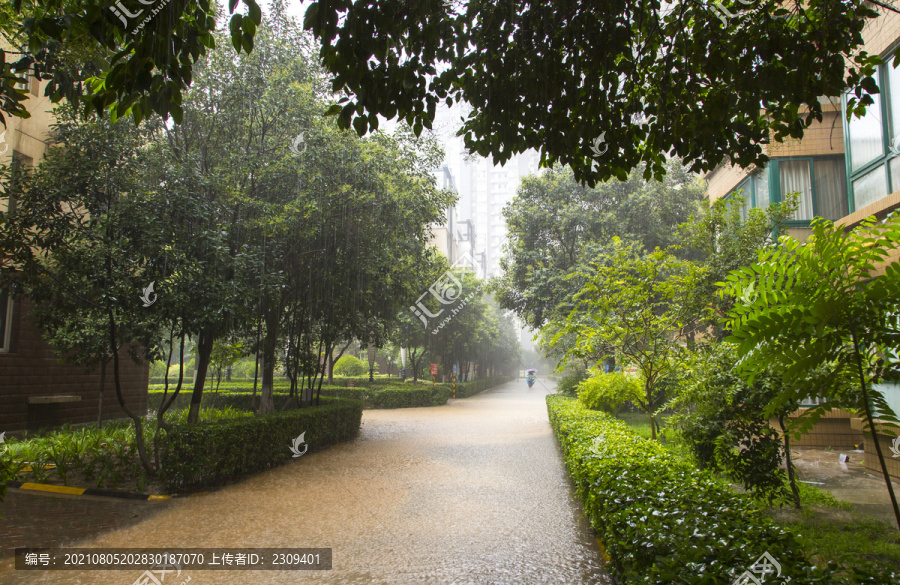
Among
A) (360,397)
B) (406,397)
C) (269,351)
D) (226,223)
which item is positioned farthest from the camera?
(406,397)

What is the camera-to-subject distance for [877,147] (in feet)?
30.1

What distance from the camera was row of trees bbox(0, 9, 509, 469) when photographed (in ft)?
23.6

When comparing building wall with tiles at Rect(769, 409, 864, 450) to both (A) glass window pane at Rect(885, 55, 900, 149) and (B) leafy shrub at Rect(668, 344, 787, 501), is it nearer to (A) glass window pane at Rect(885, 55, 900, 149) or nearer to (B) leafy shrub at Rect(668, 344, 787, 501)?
(A) glass window pane at Rect(885, 55, 900, 149)

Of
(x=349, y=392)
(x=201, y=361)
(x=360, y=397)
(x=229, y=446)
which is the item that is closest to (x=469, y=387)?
(x=360, y=397)

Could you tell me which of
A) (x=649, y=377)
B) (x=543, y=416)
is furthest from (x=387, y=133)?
(x=543, y=416)

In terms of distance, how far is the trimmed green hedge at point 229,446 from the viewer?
7367 millimetres

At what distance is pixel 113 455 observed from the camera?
29.6 ft

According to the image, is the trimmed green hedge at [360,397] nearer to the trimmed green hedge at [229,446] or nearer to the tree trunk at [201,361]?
the trimmed green hedge at [229,446]

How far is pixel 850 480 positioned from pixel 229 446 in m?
9.44

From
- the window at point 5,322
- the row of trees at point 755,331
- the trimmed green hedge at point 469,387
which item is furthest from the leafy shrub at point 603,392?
the trimmed green hedge at point 469,387

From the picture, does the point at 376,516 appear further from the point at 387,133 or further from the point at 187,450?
the point at 387,133

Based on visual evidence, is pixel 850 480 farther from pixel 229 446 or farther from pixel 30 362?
pixel 30 362

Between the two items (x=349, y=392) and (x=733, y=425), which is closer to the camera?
(x=733, y=425)

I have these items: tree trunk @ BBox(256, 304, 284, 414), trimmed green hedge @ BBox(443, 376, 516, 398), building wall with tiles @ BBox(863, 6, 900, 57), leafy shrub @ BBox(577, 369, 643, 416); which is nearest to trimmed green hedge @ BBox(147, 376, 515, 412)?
tree trunk @ BBox(256, 304, 284, 414)
